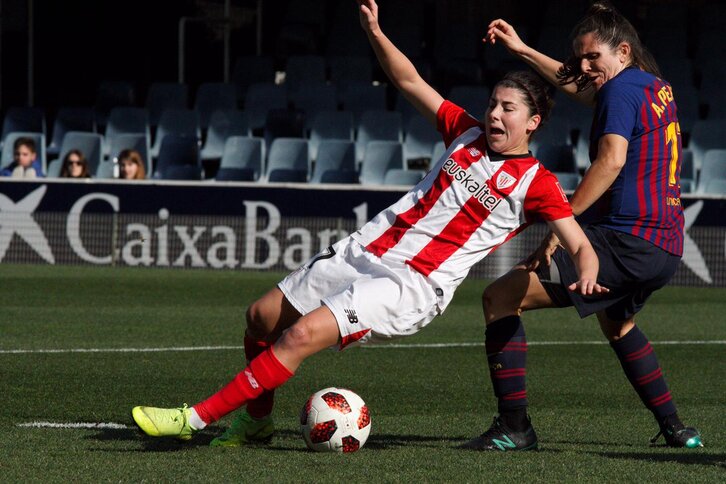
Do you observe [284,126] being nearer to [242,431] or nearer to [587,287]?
[242,431]

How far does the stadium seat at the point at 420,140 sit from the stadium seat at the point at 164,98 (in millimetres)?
3730

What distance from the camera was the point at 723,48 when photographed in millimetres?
19281

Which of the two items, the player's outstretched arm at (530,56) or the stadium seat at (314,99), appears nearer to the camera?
the player's outstretched arm at (530,56)

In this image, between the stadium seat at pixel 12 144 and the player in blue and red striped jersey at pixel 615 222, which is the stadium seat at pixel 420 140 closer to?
the stadium seat at pixel 12 144

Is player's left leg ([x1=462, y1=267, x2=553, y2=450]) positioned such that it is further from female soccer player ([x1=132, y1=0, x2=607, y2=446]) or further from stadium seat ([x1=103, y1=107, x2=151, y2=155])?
stadium seat ([x1=103, y1=107, x2=151, y2=155])

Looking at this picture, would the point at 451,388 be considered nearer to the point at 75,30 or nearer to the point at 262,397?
the point at 262,397

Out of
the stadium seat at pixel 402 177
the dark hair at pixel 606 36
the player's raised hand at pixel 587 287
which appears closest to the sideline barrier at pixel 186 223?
the stadium seat at pixel 402 177

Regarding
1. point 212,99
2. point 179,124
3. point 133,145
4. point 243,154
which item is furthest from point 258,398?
point 212,99

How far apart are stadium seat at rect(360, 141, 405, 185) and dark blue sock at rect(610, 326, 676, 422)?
1099 centimetres

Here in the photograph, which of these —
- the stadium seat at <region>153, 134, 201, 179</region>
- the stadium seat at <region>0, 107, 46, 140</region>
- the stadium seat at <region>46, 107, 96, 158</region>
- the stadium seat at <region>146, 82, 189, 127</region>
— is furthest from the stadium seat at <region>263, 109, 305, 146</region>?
the stadium seat at <region>0, 107, 46, 140</region>

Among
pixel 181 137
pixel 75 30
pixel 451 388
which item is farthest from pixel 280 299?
pixel 75 30

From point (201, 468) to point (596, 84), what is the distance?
2.28 m

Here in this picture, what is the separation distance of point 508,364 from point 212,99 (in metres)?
14.3

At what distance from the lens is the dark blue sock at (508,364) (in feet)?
17.6
